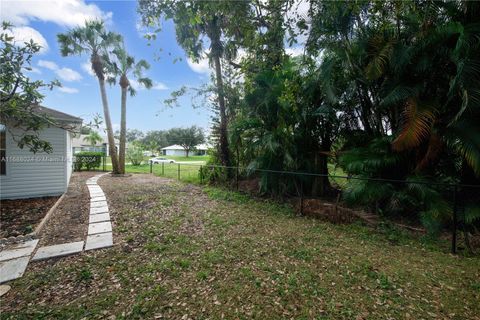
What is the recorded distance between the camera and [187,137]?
175ft

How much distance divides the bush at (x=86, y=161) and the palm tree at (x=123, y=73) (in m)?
3.70

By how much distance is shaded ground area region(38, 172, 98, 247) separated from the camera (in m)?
3.80

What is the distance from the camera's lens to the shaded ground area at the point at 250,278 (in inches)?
84.6

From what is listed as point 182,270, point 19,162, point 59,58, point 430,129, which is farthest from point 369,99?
point 59,58

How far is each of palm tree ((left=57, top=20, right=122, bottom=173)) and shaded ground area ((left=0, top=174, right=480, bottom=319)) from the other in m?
10.6

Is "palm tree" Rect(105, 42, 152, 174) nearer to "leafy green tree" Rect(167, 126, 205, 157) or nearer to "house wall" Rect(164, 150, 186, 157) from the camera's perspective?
"leafy green tree" Rect(167, 126, 205, 157)

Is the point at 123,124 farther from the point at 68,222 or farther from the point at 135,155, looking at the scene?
the point at 68,222

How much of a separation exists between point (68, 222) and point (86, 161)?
462 inches

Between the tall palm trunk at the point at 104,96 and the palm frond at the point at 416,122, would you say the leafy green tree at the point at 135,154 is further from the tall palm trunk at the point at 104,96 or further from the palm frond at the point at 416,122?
the palm frond at the point at 416,122

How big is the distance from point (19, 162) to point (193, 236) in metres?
6.21

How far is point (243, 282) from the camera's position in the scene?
2.59 m

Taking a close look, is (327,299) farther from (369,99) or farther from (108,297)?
(369,99)

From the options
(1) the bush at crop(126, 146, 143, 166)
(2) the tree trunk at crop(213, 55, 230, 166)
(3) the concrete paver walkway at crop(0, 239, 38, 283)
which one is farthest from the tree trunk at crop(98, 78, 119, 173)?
(3) the concrete paver walkway at crop(0, 239, 38, 283)

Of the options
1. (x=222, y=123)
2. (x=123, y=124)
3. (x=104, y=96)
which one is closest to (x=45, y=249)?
(x=222, y=123)
